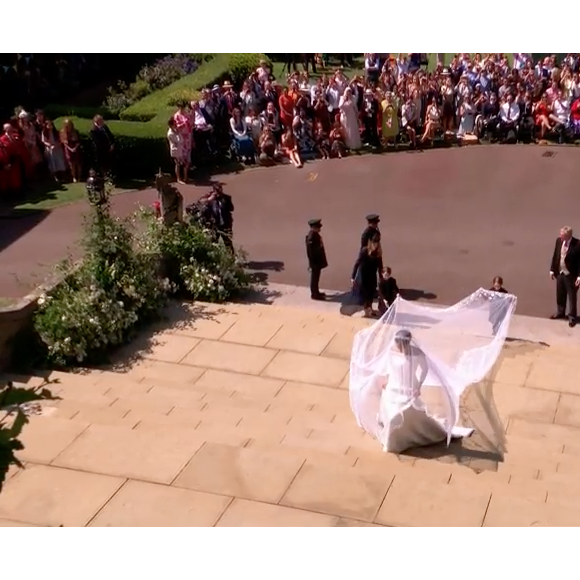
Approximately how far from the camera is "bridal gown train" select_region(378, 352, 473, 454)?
919 cm

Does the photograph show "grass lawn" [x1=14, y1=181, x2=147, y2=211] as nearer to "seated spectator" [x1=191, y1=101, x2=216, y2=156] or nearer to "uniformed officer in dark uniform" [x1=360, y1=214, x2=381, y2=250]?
"seated spectator" [x1=191, y1=101, x2=216, y2=156]

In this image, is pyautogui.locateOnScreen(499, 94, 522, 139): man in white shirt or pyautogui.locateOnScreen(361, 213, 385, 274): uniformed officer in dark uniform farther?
pyautogui.locateOnScreen(499, 94, 522, 139): man in white shirt

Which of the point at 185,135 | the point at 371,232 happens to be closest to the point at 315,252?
the point at 371,232

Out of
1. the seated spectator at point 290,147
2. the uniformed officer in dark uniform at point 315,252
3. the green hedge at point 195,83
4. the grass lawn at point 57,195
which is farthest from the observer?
the green hedge at point 195,83

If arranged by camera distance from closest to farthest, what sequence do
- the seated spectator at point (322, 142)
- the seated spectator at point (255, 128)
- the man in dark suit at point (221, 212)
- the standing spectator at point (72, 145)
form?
the man in dark suit at point (221, 212) → the standing spectator at point (72, 145) → the seated spectator at point (255, 128) → the seated spectator at point (322, 142)

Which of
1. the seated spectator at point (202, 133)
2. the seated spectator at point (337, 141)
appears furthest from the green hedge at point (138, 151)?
the seated spectator at point (337, 141)

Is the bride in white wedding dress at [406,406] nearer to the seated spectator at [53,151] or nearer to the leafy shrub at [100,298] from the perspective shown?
the leafy shrub at [100,298]

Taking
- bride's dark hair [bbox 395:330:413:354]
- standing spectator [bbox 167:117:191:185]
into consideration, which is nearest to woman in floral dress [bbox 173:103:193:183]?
standing spectator [bbox 167:117:191:185]

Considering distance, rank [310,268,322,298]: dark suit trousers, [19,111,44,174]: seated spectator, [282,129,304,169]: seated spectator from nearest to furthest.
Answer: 1. [310,268,322,298]: dark suit trousers
2. [19,111,44,174]: seated spectator
3. [282,129,304,169]: seated spectator

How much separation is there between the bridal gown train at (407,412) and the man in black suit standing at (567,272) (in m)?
3.88

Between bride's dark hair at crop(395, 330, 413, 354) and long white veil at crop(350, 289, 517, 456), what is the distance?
0.16ft

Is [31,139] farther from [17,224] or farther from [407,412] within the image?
[407,412]

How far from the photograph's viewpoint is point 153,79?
78.0 ft

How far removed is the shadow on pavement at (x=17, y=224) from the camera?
15.6 meters
